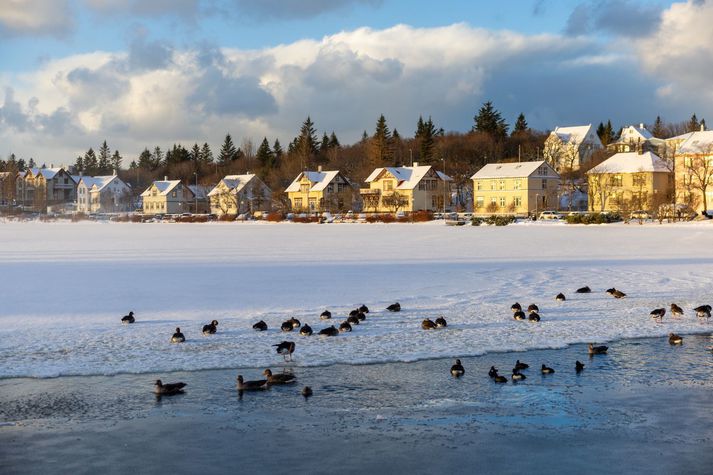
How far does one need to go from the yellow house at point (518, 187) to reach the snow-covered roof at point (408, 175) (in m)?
7.48

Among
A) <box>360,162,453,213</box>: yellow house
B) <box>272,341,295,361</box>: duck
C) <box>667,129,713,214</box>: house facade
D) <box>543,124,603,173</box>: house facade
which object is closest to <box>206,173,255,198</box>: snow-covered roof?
<box>360,162,453,213</box>: yellow house

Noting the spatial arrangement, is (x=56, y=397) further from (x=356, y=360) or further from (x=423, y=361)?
(x=423, y=361)

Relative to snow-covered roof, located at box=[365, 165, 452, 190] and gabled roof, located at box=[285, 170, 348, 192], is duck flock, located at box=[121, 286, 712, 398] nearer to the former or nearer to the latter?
snow-covered roof, located at box=[365, 165, 452, 190]

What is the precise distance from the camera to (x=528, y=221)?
74312 mm

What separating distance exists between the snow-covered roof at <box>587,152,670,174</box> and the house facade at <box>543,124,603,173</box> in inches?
910

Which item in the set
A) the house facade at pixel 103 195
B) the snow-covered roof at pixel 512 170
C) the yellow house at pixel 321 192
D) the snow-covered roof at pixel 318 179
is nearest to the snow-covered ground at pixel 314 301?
the snow-covered roof at pixel 512 170

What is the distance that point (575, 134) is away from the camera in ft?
409

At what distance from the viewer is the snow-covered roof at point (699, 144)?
84.1 metres

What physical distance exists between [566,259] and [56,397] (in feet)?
76.3

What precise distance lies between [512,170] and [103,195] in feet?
275

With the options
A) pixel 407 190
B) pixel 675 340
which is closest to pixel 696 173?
pixel 407 190

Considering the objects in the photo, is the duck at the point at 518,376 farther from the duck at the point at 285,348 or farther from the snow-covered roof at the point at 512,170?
the snow-covered roof at the point at 512,170

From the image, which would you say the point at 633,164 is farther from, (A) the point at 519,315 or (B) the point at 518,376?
(B) the point at 518,376

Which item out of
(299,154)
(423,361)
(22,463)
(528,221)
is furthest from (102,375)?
(299,154)
